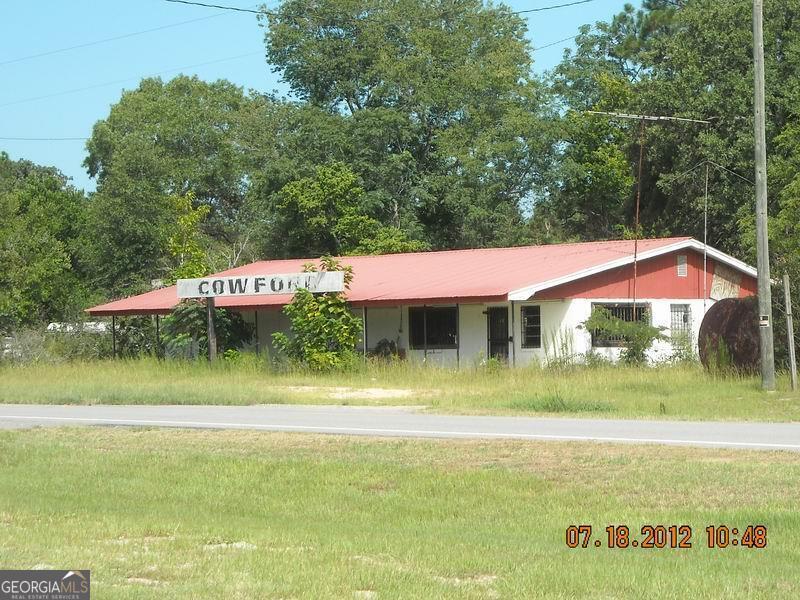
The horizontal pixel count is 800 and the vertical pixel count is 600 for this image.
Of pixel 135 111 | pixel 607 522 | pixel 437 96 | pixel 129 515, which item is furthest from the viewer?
pixel 135 111

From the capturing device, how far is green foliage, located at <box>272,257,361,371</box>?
114ft

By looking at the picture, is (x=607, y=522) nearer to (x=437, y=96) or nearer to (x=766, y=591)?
(x=766, y=591)

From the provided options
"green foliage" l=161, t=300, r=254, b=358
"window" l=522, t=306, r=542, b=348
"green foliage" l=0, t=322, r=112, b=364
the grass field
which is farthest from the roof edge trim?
"green foliage" l=0, t=322, r=112, b=364

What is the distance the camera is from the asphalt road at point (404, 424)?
1587 centimetres

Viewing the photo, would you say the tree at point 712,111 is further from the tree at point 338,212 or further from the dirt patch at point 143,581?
the dirt patch at point 143,581

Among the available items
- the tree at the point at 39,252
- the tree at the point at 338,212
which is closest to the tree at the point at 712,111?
the tree at the point at 338,212

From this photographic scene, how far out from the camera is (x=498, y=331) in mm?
35250

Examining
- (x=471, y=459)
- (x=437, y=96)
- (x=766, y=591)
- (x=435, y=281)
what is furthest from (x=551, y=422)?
(x=437, y=96)

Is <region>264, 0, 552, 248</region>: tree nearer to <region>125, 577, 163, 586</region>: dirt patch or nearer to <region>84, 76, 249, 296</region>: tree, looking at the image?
<region>84, 76, 249, 296</region>: tree

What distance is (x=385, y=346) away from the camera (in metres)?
37.8

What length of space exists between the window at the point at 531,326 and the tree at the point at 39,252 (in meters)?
21.3

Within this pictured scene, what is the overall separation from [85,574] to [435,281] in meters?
29.6

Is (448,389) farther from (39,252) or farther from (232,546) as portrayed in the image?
(39,252)

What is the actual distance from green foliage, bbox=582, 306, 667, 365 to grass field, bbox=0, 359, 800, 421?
1335 mm
